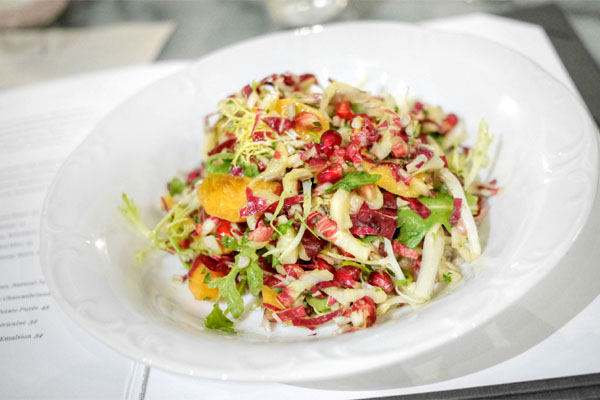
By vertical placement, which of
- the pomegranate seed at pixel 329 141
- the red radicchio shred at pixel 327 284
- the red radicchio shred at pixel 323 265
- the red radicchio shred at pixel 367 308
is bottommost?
the red radicchio shred at pixel 327 284

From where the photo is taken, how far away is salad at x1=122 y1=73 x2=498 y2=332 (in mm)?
1530

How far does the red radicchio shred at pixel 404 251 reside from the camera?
1568mm

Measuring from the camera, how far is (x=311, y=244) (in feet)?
5.21

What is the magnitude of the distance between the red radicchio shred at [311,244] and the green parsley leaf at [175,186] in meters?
0.73

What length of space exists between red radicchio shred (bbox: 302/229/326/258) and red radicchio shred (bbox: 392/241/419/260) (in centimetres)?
24

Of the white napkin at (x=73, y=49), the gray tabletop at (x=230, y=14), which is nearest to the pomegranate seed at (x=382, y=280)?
the gray tabletop at (x=230, y=14)

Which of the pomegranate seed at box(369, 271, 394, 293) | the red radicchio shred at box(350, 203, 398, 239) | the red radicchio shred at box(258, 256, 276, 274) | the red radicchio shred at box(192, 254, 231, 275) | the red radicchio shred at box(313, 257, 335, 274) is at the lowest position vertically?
the red radicchio shred at box(192, 254, 231, 275)

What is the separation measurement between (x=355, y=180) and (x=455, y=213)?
36 centimetres

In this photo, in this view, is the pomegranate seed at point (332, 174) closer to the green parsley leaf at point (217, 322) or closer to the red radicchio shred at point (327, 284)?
the red radicchio shred at point (327, 284)

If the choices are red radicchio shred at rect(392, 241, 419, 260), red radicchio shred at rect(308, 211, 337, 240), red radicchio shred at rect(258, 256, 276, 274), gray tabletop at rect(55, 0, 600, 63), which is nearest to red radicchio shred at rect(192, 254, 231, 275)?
red radicchio shred at rect(258, 256, 276, 274)

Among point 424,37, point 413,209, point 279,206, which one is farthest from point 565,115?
point 279,206

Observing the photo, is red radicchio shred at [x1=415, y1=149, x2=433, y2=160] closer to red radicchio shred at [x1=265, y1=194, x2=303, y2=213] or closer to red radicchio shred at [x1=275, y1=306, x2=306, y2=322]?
red radicchio shred at [x1=265, y1=194, x2=303, y2=213]

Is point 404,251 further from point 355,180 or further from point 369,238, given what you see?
point 355,180

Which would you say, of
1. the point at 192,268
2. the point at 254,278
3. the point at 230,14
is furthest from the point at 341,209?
the point at 230,14
